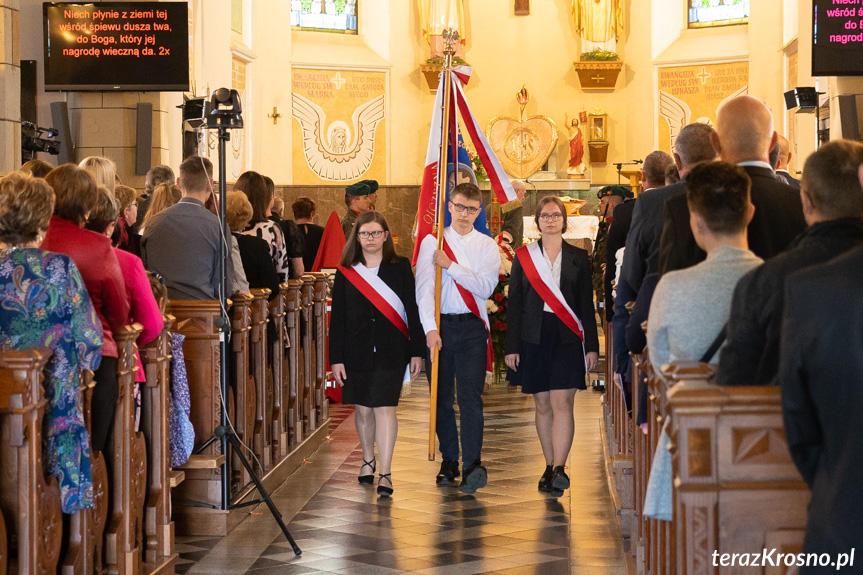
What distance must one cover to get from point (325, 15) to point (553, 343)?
1355cm

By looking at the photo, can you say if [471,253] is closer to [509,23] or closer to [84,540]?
[84,540]

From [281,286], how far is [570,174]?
38.7 feet

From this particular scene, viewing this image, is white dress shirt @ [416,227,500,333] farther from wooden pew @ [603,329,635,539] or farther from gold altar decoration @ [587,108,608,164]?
gold altar decoration @ [587,108,608,164]

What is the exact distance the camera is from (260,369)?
645 centimetres

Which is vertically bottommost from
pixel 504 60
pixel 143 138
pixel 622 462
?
pixel 622 462

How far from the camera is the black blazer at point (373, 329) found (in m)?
6.30

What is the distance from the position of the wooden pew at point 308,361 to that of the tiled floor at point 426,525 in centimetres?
26

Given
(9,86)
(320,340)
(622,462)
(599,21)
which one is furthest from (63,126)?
(599,21)

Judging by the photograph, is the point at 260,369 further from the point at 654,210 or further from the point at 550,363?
the point at 654,210

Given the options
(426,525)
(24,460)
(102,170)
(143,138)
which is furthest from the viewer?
(143,138)

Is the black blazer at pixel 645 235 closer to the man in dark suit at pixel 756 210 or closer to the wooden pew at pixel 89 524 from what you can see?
the man in dark suit at pixel 756 210

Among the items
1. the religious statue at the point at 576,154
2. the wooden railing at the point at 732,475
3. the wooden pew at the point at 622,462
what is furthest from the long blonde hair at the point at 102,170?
the religious statue at the point at 576,154

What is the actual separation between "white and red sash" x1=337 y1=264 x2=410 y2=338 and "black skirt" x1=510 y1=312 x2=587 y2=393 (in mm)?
720

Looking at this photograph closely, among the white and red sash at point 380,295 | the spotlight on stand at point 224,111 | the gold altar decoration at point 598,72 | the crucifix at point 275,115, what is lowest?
the white and red sash at point 380,295
